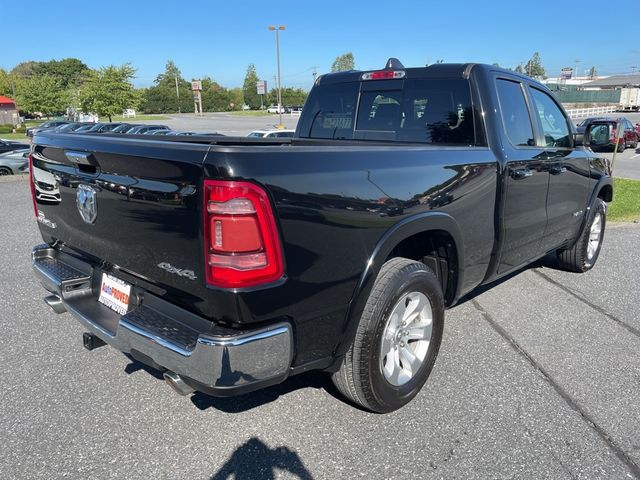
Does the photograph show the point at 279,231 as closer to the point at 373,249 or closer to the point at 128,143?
the point at 373,249

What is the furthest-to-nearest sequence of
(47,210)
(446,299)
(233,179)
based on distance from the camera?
(446,299), (47,210), (233,179)

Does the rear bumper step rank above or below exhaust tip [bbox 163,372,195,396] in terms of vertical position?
above

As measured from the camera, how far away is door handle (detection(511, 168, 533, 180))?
3562mm

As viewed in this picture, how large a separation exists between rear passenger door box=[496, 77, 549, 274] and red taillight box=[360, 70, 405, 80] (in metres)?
0.75

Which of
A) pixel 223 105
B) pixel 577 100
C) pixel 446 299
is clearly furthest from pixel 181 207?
pixel 223 105

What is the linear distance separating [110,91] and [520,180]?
45.3m

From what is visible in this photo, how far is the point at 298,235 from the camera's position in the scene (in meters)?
2.11

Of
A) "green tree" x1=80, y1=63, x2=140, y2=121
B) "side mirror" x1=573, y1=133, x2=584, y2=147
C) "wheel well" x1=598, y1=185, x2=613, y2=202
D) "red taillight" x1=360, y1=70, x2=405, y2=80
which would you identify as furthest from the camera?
"green tree" x1=80, y1=63, x2=140, y2=121

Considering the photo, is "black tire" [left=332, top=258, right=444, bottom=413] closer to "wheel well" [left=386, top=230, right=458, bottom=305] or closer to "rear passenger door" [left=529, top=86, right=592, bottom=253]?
"wheel well" [left=386, top=230, right=458, bottom=305]

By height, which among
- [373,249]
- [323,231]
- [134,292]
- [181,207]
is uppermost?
[181,207]

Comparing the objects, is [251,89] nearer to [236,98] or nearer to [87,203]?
[236,98]

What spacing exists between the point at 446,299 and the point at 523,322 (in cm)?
121

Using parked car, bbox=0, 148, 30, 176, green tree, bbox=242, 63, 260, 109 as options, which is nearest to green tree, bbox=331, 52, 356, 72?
green tree, bbox=242, 63, 260, 109

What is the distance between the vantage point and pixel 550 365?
11.4 ft
